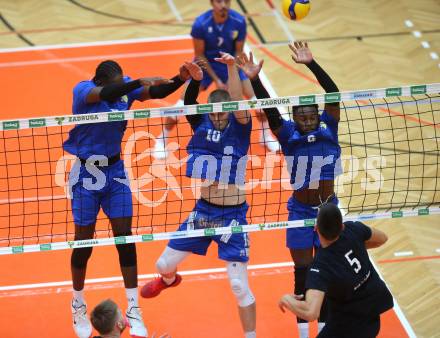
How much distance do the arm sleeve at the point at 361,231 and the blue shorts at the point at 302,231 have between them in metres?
1.27

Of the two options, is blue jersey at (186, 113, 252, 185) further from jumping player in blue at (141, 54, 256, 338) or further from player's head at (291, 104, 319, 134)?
player's head at (291, 104, 319, 134)

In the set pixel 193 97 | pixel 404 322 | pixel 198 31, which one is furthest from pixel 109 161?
pixel 198 31

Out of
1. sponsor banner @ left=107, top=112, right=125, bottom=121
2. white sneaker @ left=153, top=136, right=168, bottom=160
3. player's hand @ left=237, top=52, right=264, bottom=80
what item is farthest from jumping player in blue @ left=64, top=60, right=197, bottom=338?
white sneaker @ left=153, top=136, right=168, bottom=160

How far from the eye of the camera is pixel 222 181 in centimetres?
895

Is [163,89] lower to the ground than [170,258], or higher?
higher

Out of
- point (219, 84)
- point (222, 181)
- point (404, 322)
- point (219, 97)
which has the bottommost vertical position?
point (404, 322)

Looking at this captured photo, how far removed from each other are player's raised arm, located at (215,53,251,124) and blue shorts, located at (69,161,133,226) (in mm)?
1465

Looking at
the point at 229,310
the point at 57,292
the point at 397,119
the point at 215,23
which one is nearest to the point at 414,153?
the point at 397,119

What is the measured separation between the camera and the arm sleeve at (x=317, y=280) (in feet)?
22.9

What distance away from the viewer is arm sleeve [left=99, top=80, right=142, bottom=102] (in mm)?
8562

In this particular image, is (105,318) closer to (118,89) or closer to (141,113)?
(141,113)

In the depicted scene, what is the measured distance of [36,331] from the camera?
952cm

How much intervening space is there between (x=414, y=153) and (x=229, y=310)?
15.2 ft

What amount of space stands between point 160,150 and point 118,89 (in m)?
4.57
